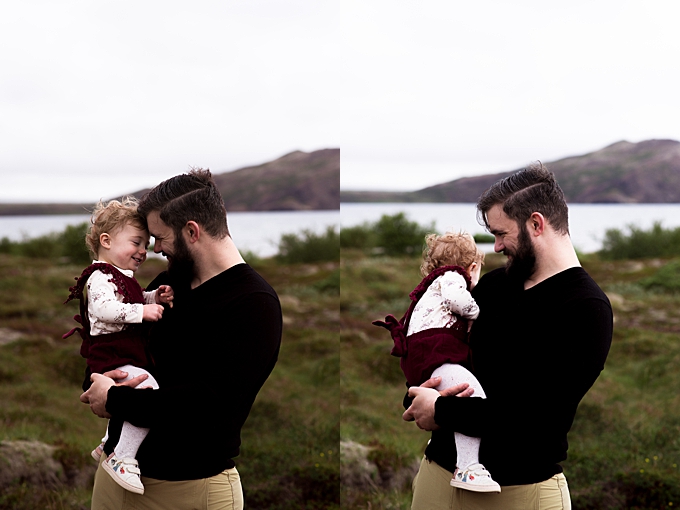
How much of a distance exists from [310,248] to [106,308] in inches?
259

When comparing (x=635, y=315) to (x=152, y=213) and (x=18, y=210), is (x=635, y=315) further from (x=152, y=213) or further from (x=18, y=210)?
(x=18, y=210)

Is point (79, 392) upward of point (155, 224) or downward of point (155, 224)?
downward

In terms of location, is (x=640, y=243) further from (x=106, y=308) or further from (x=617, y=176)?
(x=106, y=308)

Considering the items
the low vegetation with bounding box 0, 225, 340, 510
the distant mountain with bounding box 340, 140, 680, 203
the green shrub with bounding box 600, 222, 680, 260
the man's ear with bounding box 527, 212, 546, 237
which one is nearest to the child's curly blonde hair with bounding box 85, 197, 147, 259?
the man's ear with bounding box 527, 212, 546, 237

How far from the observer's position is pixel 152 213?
2.00 meters

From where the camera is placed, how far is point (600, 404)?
19.3ft

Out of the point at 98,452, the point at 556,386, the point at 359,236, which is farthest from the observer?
the point at 359,236

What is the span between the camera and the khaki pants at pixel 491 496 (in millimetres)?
1897

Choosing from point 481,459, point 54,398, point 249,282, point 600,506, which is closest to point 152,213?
point 249,282

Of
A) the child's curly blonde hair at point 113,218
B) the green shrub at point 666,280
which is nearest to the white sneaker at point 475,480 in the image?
the child's curly blonde hair at point 113,218

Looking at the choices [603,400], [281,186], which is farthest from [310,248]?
[603,400]

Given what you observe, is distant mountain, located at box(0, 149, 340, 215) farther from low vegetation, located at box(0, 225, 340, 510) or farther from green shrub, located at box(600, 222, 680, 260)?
green shrub, located at box(600, 222, 680, 260)

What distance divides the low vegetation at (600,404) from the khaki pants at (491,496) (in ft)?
10.4

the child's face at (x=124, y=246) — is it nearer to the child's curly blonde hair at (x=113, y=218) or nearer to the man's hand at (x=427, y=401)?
the child's curly blonde hair at (x=113, y=218)
